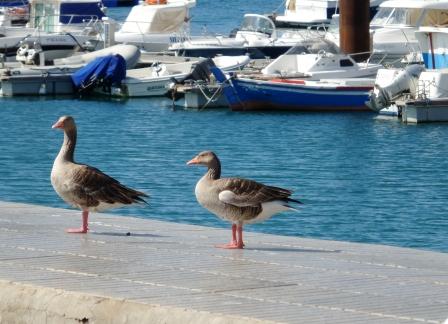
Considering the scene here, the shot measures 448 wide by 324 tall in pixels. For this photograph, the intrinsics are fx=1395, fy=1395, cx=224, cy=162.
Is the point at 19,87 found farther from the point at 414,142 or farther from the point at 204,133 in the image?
the point at 414,142

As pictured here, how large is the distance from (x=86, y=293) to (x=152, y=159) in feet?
83.5

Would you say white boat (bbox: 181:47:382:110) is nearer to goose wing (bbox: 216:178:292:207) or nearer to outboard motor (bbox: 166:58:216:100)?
outboard motor (bbox: 166:58:216:100)

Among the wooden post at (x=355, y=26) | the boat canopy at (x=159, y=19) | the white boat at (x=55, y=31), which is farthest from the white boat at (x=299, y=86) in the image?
the boat canopy at (x=159, y=19)

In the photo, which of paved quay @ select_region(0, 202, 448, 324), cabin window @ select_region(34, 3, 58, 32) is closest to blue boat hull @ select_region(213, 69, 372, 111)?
cabin window @ select_region(34, 3, 58, 32)

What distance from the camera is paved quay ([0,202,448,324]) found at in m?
8.87

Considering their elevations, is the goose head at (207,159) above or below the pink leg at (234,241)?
above

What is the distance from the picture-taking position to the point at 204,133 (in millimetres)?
40156

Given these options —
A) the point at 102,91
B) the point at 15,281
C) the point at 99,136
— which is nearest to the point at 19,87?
the point at 102,91

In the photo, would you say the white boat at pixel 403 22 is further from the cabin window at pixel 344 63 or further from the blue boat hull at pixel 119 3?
the blue boat hull at pixel 119 3

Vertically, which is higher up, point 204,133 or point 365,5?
point 365,5

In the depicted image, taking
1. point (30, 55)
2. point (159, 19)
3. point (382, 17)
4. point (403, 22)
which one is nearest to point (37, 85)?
point (30, 55)

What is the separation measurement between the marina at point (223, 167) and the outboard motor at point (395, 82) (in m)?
0.06

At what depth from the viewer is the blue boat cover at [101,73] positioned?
47812mm

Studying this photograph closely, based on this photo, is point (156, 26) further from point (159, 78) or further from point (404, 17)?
point (404, 17)
